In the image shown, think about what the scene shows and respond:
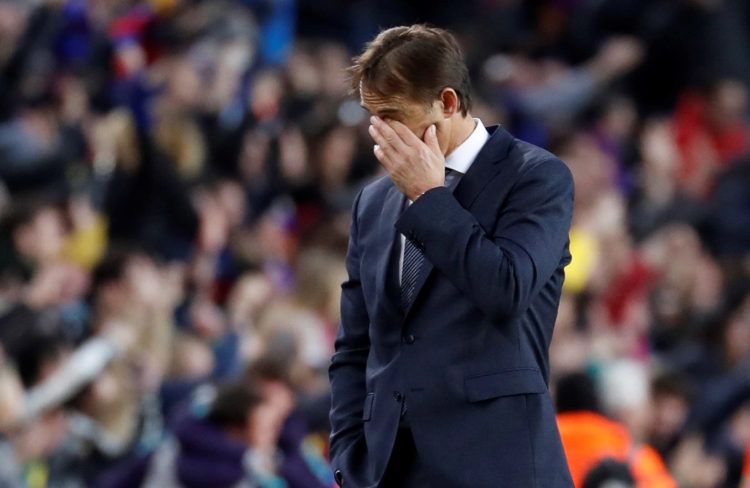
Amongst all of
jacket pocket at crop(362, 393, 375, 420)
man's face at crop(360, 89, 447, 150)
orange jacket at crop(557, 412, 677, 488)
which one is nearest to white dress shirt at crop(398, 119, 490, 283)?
man's face at crop(360, 89, 447, 150)

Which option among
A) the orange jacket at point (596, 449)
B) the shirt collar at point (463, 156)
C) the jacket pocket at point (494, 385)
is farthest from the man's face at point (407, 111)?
the orange jacket at point (596, 449)

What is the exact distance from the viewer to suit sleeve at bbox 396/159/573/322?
2.83 m

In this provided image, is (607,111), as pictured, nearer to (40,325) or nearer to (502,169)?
(40,325)

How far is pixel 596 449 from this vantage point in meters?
4.44

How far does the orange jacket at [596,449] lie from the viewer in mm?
4418

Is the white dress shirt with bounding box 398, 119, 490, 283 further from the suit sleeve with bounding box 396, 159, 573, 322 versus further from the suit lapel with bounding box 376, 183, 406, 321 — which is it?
the suit sleeve with bounding box 396, 159, 573, 322

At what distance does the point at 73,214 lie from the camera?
23.2 ft

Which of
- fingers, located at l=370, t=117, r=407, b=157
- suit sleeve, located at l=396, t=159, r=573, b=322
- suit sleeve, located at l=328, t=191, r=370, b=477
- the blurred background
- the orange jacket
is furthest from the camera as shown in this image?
the blurred background

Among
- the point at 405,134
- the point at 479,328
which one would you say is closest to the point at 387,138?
the point at 405,134

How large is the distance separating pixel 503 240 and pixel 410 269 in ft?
0.79

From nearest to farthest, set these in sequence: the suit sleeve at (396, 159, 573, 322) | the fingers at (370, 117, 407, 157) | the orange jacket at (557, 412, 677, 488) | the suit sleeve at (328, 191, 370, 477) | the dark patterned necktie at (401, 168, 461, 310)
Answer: the suit sleeve at (396, 159, 573, 322) < the fingers at (370, 117, 407, 157) < the dark patterned necktie at (401, 168, 461, 310) < the suit sleeve at (328, 191, 370, 477) < the orange jacket at (557, 412, 677, 488)

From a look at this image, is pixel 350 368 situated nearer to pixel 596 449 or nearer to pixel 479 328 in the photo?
pixel 479 328

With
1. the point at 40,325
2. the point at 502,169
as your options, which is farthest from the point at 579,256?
the point at 502,169

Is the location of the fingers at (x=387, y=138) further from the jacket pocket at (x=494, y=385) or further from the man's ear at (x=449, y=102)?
the jacket pocket at (x=494, y=385)
